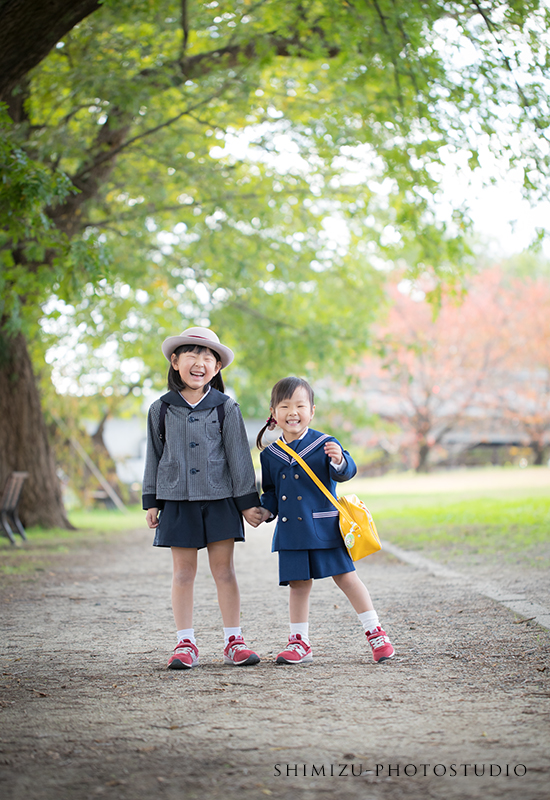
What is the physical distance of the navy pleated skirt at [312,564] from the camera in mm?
3625

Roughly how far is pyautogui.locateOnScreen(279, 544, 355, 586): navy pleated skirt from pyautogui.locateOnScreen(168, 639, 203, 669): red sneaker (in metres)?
0.53

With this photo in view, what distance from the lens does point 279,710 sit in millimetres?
2775

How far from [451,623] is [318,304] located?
35.1 ft

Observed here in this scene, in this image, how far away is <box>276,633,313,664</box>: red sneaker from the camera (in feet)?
11.7

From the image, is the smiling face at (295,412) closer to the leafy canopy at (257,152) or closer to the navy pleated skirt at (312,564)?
the navy pleated skirt at (312,564)

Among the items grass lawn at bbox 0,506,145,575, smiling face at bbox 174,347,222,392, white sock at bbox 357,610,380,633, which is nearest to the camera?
white sock at bbox 357,610,380,633

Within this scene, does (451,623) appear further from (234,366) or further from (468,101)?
(234,366)

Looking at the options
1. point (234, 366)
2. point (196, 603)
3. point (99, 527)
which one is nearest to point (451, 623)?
point (196, 603)

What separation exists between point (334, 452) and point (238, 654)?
3.53 ft

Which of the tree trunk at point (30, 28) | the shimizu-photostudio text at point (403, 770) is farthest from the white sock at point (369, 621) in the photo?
the tree trunk at point (30, 28)

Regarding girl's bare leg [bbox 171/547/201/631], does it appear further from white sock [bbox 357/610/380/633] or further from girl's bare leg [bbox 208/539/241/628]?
white sock [bbox 357/610/380/633]

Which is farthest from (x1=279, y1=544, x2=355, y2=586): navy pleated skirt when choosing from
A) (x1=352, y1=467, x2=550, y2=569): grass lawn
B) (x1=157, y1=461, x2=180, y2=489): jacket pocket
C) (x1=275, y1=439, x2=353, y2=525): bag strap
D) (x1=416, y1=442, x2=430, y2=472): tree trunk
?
(x1=416, y1=442, x2=430, y2=472): tree trunk

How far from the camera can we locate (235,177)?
1120 centimetres

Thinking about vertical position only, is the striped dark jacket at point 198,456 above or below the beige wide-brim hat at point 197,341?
below
